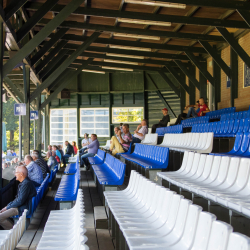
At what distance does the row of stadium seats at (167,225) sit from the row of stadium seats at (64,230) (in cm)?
31

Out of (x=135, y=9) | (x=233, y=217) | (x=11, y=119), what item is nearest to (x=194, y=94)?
(x=135, y=9)

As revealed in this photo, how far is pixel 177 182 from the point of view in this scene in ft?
10.7

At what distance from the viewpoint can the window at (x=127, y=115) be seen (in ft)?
60.2

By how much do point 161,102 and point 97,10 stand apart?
10.3 meters

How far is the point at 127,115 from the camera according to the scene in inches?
728

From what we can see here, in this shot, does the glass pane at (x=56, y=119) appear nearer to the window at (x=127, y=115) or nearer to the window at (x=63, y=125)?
the window at (x=63, y=125)

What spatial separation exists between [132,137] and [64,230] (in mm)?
6207

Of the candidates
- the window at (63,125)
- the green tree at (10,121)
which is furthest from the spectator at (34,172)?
the green tree at (10,121)

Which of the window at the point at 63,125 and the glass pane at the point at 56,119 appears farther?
the glass pane at the point at 56,119

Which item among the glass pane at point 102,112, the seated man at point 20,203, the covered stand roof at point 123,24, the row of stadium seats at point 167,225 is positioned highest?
the covered stand roof at point 123,24

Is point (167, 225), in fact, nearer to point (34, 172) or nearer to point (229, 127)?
point (229, 127)

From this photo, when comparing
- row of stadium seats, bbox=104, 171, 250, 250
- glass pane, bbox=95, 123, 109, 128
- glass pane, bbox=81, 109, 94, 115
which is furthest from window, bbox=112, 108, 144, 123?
row of stadium seats, bbox=104, 171, 250, 250

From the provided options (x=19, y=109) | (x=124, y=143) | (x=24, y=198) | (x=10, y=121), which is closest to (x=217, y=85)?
(x=124, y=143)

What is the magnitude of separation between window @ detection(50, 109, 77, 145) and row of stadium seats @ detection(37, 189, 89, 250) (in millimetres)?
15786
